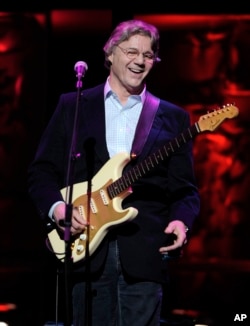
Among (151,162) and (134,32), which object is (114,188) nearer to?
(151,162)

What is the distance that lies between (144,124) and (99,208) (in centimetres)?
44

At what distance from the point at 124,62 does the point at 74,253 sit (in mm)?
921

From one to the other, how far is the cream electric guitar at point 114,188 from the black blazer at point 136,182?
2.0 inches

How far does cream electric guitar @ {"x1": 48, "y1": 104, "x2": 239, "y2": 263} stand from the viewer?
293 cm

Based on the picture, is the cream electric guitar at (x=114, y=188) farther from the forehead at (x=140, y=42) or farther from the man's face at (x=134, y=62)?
the forehead at (x=140, y=42)

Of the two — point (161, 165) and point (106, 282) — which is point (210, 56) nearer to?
point (161, 165)

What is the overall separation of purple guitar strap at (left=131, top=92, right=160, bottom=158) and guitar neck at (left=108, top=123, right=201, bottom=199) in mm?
67

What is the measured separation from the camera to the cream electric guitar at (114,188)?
293cm

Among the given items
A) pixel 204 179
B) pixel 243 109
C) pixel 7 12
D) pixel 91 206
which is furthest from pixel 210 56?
pixel 91 206

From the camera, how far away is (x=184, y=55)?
18.4 feet

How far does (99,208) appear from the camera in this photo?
301cm

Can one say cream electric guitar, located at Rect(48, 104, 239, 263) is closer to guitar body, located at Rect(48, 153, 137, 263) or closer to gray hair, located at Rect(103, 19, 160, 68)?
guitar body, located at Rect(48, 153, 137, 263)
